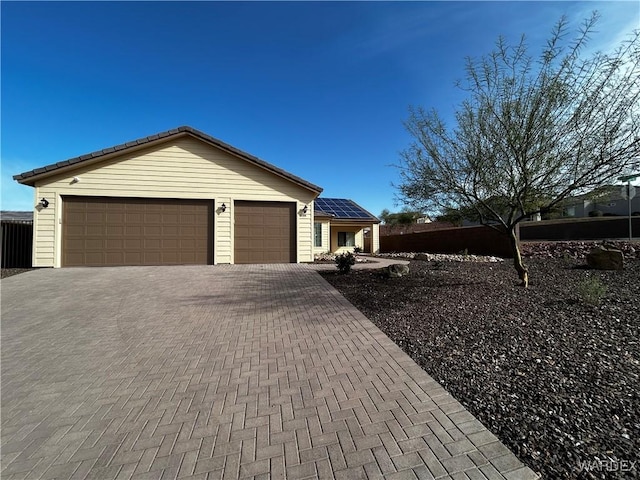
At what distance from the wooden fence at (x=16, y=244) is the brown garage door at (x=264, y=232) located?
811 centimetres

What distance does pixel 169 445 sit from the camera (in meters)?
2.21

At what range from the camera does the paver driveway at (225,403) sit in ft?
6.64

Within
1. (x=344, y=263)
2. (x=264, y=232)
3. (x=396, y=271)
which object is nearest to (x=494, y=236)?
(x=396, y=271)

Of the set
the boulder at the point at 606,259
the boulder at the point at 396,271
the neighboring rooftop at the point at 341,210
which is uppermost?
the neighboring rooftop at the point at 341,210

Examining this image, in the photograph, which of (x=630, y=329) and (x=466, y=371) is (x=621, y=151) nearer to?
(x=630, y=329)

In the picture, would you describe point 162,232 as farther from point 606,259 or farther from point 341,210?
point 606,259

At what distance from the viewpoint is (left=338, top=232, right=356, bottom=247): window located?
22.9 m

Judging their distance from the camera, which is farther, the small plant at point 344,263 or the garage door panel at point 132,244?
the garage door panel at point 132,244

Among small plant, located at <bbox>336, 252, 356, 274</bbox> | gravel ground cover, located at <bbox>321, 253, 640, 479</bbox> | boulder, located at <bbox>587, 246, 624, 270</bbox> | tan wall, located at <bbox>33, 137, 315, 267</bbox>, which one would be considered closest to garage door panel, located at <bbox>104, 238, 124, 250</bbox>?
tan wall, located at <bbox>33, 137, 315, 267</bbox>

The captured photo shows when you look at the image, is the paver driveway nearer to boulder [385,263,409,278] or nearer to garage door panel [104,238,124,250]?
boulder [385,263,409,278]

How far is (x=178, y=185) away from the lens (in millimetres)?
11688

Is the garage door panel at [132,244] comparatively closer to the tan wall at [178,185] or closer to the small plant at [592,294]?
the tan wall at [178,185]

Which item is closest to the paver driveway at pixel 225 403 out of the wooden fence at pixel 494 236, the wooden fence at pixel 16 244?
the wooden fence at pixel 16 244

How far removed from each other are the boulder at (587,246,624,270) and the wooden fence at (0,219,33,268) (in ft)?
64.6
